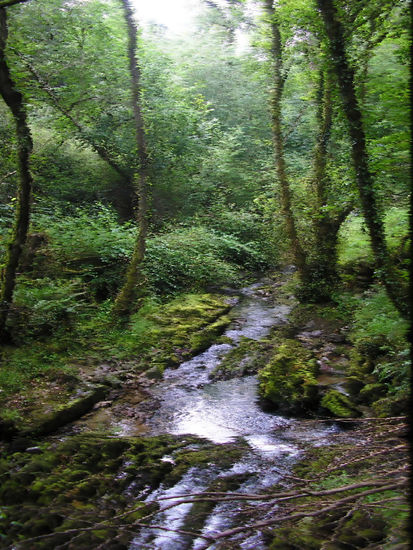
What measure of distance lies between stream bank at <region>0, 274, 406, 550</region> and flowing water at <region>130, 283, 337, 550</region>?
17 millimetres

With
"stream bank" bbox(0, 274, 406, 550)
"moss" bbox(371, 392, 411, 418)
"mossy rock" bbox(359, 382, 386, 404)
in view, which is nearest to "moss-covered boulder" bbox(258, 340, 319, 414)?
"stream bank" bbox(0, 274, 406, 550)

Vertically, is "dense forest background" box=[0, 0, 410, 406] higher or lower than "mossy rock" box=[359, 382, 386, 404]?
higher

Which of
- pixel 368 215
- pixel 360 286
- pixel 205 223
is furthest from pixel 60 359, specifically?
pixel 205 223

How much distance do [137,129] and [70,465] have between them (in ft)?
25.8

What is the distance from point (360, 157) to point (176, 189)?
38.5 feet

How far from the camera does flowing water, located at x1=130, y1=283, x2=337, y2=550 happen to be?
4.45 metres

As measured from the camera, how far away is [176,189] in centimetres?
1839

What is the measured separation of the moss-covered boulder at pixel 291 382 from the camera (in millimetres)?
7414

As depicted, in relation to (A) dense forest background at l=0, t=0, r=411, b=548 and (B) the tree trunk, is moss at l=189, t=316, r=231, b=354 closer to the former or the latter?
(A) dense forest background at l=0, t=0, r=411, b=548

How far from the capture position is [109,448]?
5730 mm

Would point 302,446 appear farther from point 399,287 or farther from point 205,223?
point 205,223

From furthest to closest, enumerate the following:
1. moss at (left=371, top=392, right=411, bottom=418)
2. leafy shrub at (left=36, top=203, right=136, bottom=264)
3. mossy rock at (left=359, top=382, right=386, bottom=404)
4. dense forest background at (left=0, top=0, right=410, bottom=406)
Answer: leafy shrub at (left=36, top=203, right=136, bottom=264) → dense forest background at (left=0, top=0, right=410, bottom=406) → mossy rock at (left=359, top=382, right=386, bottom=404) → moss at (left=371, top=392, right=411, bottom=418)

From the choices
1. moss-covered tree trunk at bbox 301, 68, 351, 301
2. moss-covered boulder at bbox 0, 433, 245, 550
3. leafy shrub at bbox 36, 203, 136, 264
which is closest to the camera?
moss-covered boulder at bbox 0, 433, 245, 550

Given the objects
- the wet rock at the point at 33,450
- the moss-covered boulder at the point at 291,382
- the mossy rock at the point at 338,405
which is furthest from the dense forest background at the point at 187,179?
the wet rock at the point at 33,450
